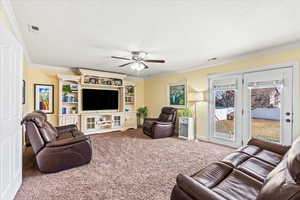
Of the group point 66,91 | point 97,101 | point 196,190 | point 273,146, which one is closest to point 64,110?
point 66,91

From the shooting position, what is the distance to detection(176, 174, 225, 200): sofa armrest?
100cm

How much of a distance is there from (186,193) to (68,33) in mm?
2960

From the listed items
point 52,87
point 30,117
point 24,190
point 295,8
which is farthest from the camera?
point 52,87

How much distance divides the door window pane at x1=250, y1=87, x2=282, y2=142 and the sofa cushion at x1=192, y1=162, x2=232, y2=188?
2.59 meters

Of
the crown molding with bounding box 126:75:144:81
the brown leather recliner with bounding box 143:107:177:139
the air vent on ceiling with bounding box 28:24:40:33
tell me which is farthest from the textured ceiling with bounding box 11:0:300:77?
the crown molding with bounding box 126:75:144:81

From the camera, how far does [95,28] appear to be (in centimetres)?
248

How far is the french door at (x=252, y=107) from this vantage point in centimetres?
318

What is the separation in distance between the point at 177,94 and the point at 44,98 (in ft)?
15.1

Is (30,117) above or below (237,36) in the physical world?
below

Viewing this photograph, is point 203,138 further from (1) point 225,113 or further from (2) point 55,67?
(2) point 55,67

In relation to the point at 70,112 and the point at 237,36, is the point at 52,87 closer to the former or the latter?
the point at 70,112

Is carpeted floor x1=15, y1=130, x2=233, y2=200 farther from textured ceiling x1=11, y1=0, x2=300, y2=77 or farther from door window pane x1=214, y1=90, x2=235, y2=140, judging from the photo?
textured ceiling x1=11, y1=0, x2=300, y2=77

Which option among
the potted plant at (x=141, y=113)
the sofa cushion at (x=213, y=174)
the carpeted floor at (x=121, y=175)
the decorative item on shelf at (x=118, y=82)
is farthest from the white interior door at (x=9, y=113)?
the potted plant at (x=141, y=113)

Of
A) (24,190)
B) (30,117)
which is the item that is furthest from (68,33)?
(24,190)
